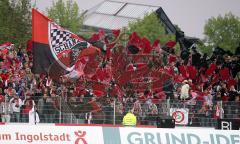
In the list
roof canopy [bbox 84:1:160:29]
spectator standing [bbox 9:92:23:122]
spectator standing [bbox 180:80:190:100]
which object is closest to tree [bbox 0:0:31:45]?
spectator standing [bbox 9:92:23:122]

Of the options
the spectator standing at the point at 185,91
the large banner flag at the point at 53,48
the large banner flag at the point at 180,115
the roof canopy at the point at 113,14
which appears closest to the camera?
the large banner flag at the point at 180,115

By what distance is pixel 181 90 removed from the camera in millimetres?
18844

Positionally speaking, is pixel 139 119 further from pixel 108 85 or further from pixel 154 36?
pixel 154 36

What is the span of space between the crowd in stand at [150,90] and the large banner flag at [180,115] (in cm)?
28

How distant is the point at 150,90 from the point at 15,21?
18149 mm

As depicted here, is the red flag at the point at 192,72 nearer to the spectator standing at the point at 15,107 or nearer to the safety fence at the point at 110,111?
the safety fence at the point at 110,111

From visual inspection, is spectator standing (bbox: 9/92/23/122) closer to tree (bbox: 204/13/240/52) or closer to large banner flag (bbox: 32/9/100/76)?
large banner flag (bbox: 32/9/100/76)

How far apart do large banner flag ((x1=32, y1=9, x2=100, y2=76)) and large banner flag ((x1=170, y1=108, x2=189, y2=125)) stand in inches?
146

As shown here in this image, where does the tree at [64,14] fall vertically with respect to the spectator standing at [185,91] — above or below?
above

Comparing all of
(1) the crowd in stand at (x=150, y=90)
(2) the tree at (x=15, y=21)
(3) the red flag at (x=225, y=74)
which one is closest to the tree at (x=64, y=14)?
(2) the tree at (x=15, y=21)

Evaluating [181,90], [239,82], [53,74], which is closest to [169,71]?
[181,90]

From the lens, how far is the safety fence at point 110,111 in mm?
17828

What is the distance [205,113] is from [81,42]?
4.83 meters

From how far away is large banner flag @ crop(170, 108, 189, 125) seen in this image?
18.0 meters
